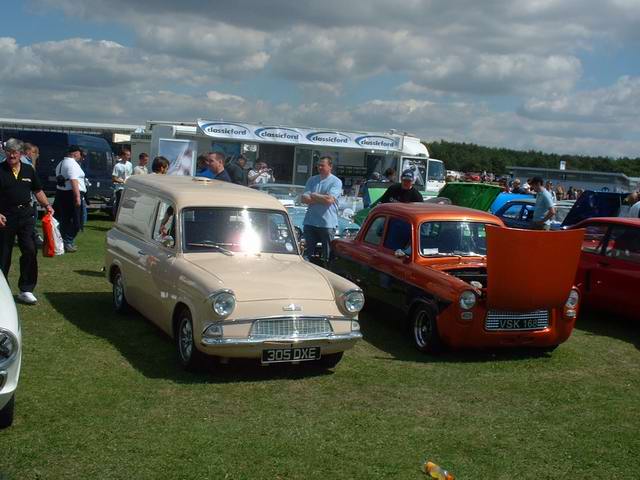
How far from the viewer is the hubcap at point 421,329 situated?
25.9ft

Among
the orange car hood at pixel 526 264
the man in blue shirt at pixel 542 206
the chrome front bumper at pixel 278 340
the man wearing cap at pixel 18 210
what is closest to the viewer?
the chrome front bumper at pixel 278 340

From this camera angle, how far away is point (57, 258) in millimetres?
12648

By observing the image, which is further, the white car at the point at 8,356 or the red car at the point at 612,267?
the red car at the point at 612,267

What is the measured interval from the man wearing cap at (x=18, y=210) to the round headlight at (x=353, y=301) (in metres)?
3.97

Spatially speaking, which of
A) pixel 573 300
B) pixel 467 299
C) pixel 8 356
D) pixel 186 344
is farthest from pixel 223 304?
pixel 573 300

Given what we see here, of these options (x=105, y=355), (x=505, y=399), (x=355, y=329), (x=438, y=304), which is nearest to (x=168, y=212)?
(x=105, y=355)

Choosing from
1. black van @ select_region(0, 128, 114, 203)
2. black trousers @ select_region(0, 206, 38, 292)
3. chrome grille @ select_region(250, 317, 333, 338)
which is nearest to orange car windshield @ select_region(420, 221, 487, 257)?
chrome grille @ select_region(250, 317, 333, 338)

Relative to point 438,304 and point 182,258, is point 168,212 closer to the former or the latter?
point 182,258

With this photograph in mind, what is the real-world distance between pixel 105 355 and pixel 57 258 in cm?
612

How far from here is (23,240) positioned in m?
8.48

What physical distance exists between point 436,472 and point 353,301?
7.72 ft

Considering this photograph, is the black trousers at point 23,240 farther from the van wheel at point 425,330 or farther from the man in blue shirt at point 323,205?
the van wheel at point 425,330

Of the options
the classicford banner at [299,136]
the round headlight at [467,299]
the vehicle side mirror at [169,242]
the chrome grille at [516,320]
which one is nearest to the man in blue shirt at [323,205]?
the vehicle side mirror at [169,242]

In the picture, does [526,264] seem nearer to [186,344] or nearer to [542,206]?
[186,344]
